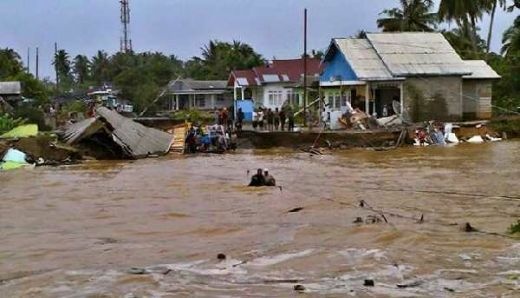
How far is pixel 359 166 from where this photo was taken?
92.7ft

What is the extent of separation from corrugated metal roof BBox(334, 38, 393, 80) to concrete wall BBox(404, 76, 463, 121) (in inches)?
59.9

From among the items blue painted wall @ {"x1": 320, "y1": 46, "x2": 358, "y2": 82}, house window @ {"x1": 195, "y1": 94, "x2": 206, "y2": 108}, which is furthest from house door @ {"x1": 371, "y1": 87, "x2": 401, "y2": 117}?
house window @ {"x1": 195, "y1": 94, "x2": 206, "y2": 108}

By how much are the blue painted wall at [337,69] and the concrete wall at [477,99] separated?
A: 6.63 m

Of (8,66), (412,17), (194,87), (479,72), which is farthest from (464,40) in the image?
(8,66)

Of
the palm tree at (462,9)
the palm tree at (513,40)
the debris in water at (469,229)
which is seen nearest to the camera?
the debris in water at (469,229)

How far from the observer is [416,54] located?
42188 mm

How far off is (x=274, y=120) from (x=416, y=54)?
807 centimetres

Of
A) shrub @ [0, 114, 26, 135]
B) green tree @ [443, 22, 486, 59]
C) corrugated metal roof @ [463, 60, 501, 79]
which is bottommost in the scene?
shrub @ [0, 114, 26, 135]

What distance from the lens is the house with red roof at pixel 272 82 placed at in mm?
58031

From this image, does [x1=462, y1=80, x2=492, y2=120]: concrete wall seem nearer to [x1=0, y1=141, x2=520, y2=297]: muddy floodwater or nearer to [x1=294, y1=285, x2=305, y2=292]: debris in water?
[x1=0, y1=141, x2=520, y2=297]: muddy floodwater

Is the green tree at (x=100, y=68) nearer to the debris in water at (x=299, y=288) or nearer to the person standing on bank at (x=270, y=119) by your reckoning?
the person standing on bank at (x=270, y=119)

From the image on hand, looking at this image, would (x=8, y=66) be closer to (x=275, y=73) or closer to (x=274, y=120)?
(x=275, y=73)

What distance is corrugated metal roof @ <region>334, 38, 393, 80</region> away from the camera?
1574 inches

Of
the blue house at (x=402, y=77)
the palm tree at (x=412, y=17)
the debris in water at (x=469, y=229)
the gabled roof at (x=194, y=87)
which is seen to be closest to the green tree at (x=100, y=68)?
the gabled roof at (x=194, y=87)
